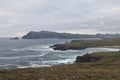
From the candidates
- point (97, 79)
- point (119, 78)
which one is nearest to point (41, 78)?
point (97, 79)

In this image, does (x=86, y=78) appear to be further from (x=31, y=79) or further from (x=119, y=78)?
(x=31, y=79)

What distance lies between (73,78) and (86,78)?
6.60 feet

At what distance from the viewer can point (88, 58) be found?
118125 millimetres

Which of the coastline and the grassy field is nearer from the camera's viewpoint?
the grassy field

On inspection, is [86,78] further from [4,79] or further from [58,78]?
[4,79]

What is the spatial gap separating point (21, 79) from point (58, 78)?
5759 millimetres

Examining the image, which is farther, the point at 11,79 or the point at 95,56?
the point at 95,56

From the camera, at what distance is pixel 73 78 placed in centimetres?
4416

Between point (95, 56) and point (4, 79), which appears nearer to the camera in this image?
point (4, 79)

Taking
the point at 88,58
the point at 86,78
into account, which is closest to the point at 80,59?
the point at 88,58

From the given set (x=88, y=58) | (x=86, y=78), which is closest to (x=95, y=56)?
(x=88, y=58)

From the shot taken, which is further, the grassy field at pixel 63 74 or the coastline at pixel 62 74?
the coastline at pixel 62 74

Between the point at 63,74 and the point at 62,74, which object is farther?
the point at 62,74

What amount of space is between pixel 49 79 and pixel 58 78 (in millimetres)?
1785
